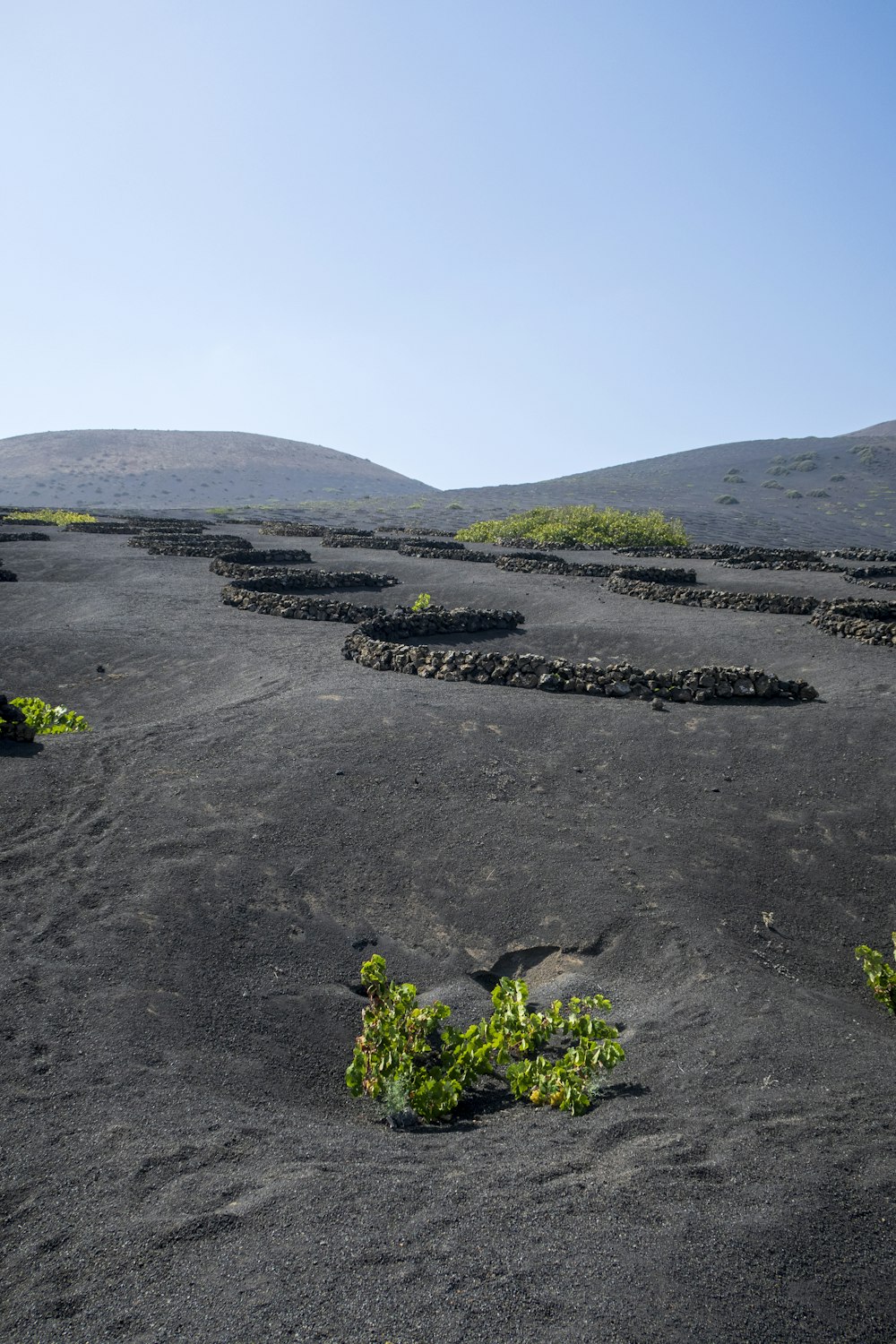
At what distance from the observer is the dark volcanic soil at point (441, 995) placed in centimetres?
337

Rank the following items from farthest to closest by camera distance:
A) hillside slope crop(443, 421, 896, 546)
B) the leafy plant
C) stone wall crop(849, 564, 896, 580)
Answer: hillside slope crop(443, 421, 896, 546), stone wall crop(849, 564, 896, 580), the leafy plant

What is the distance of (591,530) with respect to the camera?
3878cm

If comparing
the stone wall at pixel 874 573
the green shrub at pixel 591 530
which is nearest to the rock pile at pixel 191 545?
the green shrub at pixel 591 530

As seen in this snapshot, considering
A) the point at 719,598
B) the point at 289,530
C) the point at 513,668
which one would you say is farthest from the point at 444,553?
the point at 513,668

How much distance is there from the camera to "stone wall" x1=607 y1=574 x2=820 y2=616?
777 inches

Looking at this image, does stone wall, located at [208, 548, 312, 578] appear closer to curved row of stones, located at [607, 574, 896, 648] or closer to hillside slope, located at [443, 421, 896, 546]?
curved row of stones, located at [607, 574, 896, 648]

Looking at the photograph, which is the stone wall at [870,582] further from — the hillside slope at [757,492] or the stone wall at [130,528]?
the hillside slope at [757,492]

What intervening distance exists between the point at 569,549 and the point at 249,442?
15634cm

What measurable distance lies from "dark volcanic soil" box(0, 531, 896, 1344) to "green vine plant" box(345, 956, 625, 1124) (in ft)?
0.51

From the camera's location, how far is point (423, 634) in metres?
16.8

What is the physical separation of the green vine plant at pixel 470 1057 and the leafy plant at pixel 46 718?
593 centimetres

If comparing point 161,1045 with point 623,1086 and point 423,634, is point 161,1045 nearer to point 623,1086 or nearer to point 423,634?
point 623,1086

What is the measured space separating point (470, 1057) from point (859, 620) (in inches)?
560

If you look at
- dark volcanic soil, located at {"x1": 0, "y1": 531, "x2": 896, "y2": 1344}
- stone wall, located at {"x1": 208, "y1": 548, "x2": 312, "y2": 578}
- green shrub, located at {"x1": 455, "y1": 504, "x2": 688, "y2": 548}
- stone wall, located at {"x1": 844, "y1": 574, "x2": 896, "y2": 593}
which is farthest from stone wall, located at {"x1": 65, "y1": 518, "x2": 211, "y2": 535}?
dark volcanic soil, located at {"x1": 0, "y1": 531, "x2": 896, "y2": 1344}
